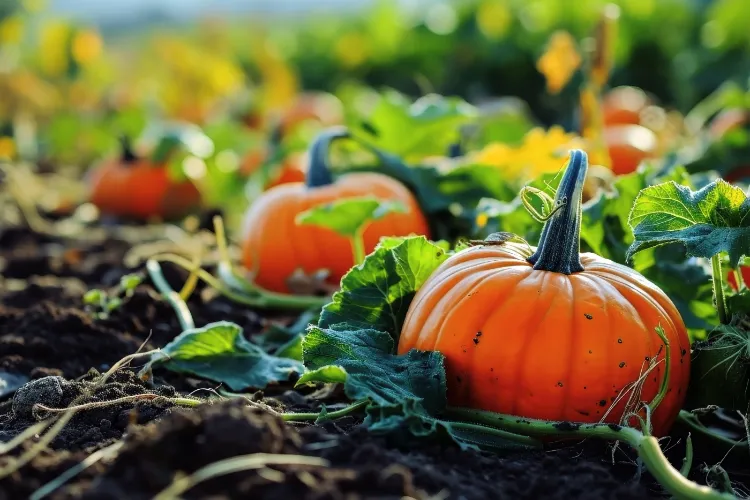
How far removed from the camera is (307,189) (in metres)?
4.08

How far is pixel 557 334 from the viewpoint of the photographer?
2396mm

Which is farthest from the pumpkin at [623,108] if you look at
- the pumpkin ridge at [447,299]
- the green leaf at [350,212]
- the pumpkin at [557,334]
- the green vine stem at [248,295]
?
the pumpkin ridge at [447,299]

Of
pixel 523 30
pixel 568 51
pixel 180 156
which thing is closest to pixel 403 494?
pixel 568 51

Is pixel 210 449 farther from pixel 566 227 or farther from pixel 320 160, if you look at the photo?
pixel 320 160

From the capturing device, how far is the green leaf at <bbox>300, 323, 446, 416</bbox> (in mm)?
2299

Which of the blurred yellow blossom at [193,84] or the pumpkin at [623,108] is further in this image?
the blurred yellow blossom at [193,84]

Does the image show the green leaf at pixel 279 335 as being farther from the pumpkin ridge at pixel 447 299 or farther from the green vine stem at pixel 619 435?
the green vine stem at pixel 619 435

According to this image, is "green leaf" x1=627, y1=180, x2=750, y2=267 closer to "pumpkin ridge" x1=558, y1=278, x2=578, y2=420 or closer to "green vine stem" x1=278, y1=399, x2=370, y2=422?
"pumpkin ridge" x1=558, y1=278, x2=578, y2=420

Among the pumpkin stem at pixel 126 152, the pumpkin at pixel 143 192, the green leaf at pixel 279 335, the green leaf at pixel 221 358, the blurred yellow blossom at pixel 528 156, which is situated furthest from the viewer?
the pumpkin stem at pixel 126 152

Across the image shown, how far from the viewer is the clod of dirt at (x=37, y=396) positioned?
8.07 feet

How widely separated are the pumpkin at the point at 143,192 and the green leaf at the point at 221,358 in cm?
319

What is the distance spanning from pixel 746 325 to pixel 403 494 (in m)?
1.16

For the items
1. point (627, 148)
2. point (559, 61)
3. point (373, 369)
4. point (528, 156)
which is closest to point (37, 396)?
point (373, 369)

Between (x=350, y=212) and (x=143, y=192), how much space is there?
3.02m
